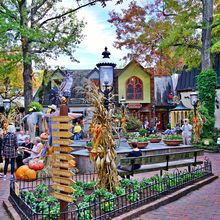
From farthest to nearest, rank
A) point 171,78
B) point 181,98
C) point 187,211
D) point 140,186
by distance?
point 171,78, point 181,98, point 140,186, point 187,211

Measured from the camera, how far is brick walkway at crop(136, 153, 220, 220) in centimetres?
675

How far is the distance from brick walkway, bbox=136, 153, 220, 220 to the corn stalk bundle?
3.67ft

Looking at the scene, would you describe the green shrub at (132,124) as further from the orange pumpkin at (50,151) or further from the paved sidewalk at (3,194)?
the paved sidewalk at (3,194)

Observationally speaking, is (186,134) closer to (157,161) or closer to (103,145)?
(157,161)

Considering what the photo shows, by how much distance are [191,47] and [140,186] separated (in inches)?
631

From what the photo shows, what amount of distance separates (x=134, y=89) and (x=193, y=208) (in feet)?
97.2

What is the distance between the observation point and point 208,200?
8055 millimetres

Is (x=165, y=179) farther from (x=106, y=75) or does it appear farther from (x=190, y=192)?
(x=106, y=75)

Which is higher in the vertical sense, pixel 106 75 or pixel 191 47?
pixel 191 47

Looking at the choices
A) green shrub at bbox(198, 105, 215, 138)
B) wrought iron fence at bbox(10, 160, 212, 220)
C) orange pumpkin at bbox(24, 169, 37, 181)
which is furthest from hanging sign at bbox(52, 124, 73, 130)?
green shrub at bbox(198, 105, 215, 138)

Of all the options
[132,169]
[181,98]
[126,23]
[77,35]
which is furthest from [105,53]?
[181,98]

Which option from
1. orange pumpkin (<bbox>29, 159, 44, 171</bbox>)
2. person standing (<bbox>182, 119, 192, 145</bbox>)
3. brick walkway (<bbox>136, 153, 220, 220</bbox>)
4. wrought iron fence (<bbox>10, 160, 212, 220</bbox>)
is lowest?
brick walkway (<bbox>136, 153, 220, 220</bbox>)

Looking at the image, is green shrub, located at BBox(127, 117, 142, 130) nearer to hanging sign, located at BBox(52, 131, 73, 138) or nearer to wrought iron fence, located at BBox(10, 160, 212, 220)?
wrought iron fence, located at BBox(10, 160, 212, 220)

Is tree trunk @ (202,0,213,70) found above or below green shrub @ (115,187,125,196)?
above
